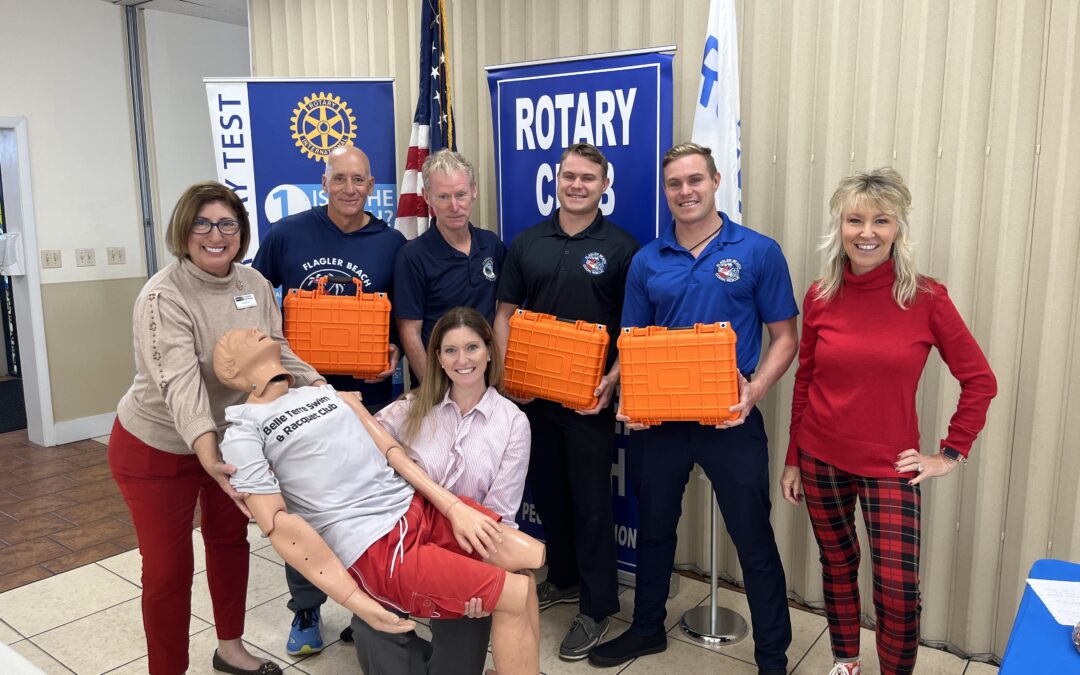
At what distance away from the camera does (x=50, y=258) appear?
541 cm

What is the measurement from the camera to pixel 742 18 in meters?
3.01

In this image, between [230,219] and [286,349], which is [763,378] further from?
[230,219]

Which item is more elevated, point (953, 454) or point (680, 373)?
point (680, 373)

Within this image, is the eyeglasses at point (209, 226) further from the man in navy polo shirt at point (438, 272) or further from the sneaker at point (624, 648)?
the sneaker at point (624, 648)

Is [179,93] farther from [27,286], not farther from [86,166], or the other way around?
[27,286]

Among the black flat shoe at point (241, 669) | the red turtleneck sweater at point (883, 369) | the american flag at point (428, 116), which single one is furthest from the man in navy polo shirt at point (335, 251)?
the red turtleneck sweater at point (883, 369)

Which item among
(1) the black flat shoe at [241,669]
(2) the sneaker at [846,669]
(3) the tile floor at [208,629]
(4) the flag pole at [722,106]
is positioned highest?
(4) the flag pole at [722,106]

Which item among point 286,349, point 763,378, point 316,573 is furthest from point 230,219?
point 763,378

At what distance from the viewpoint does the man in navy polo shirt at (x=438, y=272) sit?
9.27 ft

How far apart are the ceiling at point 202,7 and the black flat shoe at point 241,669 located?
467cm

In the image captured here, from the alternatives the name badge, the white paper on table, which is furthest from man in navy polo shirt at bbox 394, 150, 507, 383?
Answer: the white paper on table

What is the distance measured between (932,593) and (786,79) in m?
1.99

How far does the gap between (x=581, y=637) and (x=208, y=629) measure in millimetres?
1484

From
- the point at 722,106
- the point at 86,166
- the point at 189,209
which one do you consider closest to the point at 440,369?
the point at 189,209
